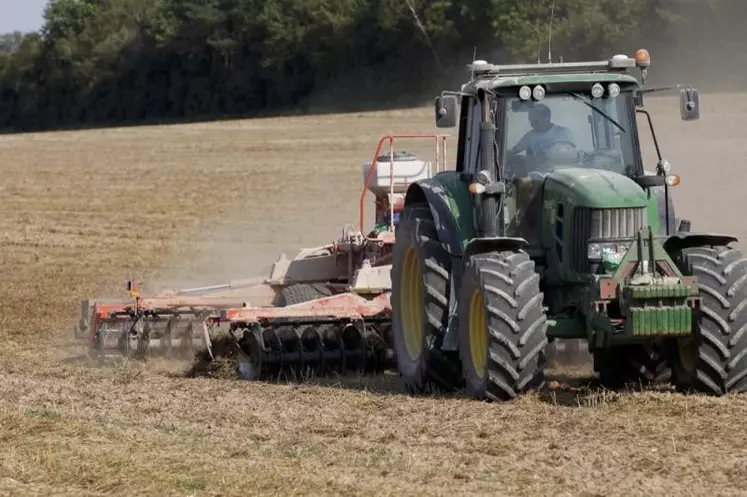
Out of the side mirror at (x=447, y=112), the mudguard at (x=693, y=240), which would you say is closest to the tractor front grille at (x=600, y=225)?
the mudguard at (x=693, y=240)

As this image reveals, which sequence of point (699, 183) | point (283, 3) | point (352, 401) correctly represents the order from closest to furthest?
point (352, 401)
point (699, 183)
point (283, 3)

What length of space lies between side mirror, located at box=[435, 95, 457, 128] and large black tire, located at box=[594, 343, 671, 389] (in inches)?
69.9

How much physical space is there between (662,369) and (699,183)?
1180cm

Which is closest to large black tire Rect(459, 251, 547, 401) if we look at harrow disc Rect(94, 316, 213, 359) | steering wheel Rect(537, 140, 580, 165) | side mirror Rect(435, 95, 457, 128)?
steering wheel Rect(537, 140, 580, 165)

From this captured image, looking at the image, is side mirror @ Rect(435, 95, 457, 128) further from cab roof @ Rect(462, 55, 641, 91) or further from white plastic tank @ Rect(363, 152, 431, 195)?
white plastic tank @ Rect(363, 152, 431, 195)

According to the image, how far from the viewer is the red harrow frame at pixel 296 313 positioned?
1039 centimetres

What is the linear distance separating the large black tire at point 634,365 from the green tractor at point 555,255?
0.01 meters

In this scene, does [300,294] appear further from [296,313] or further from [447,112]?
[447,112]

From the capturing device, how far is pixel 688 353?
8406 millimetres

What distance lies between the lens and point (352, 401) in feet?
28.9

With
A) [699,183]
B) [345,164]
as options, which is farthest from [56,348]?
[345,164]

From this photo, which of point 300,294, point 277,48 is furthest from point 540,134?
point 277,48

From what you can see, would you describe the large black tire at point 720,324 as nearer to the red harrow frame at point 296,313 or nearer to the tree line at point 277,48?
the red harrow frame at point 296,313

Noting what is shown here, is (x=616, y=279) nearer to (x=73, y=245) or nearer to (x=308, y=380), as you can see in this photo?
(x=308, y=380)
